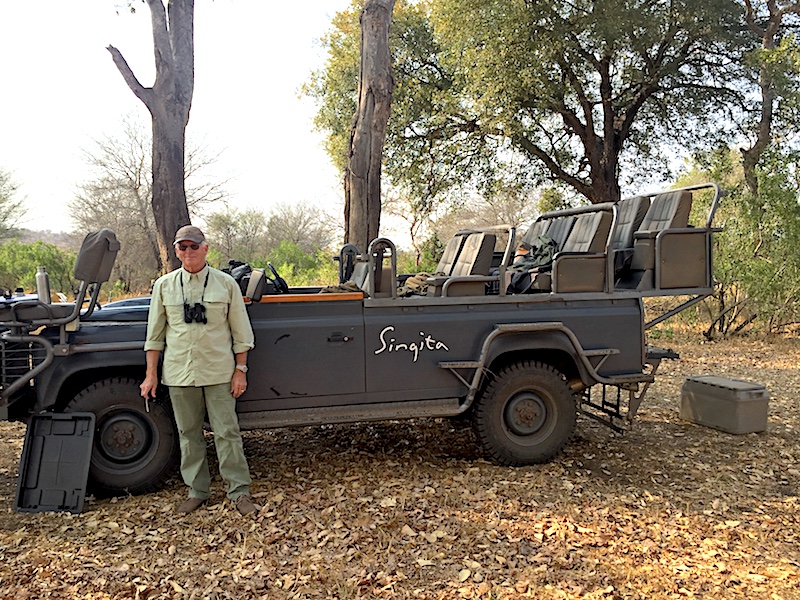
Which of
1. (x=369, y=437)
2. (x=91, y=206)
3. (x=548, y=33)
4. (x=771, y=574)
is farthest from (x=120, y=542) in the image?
(x=91, y=206)

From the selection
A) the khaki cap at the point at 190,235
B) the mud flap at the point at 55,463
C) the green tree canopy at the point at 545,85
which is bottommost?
the mud flap at the point at 55,463

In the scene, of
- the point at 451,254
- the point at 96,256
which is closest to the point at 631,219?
the point at 451,254

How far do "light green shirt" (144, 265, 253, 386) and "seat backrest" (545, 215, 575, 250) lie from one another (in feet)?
10.2

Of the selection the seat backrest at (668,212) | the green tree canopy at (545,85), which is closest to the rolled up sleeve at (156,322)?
the seat backrest at (668,212)

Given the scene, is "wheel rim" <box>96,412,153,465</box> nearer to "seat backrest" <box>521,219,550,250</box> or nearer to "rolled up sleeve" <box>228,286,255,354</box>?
"rolled up sleeve" <box>228,286,255,354</box>

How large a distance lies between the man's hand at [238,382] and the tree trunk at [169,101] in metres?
5.48

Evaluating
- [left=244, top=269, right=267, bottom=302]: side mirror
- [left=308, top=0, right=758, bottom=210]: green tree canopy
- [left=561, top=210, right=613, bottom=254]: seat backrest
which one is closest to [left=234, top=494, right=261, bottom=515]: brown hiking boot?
[left=244, top=269, right=267, bottom=302]: side mirror

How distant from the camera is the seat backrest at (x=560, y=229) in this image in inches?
258

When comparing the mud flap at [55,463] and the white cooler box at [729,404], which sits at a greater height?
the white cooler box at [729,404]

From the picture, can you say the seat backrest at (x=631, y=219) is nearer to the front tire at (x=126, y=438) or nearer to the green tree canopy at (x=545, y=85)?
the front tire at (x=126, y=438)

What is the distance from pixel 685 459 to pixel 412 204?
14.2 metres

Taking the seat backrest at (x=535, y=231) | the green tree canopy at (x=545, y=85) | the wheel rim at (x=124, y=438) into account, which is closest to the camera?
the wheel rim at (x=124, y=438)

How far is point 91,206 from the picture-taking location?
32.2 meters

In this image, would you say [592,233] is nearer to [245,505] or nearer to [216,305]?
[216,305]
